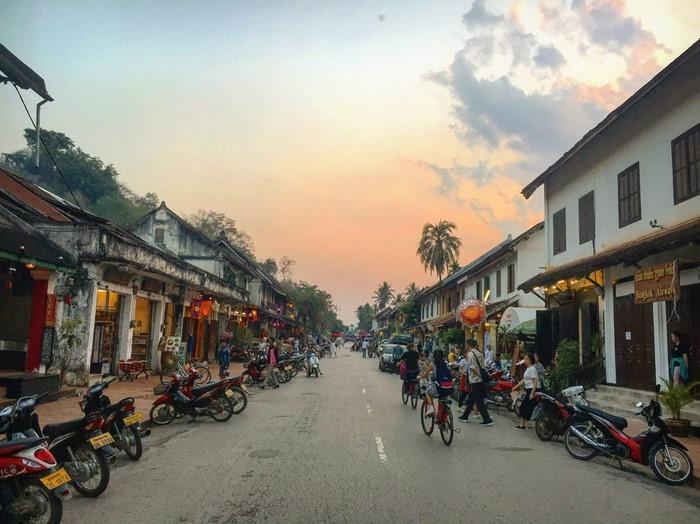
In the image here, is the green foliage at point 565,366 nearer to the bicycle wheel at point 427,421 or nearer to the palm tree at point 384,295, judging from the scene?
the bicycle wheel at point 427,421

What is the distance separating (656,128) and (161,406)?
13527 mm

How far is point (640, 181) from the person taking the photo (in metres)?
14.2

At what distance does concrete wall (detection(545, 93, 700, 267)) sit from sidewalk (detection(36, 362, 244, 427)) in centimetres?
1304

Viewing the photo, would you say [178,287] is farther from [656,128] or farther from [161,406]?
[656,128]

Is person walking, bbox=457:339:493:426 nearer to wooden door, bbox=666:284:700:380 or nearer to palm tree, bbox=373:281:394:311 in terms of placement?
wooden door, bbox=666:284:700:380

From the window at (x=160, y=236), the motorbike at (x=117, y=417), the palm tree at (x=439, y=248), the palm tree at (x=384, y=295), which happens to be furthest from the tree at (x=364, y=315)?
the motorbike at (x=117, y=417)

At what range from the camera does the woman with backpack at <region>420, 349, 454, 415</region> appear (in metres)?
10.2

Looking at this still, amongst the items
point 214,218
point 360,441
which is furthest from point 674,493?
point 214,218

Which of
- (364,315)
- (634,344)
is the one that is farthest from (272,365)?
(364,315)

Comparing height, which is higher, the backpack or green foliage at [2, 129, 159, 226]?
green foliage at [2, 129, 159, 226]

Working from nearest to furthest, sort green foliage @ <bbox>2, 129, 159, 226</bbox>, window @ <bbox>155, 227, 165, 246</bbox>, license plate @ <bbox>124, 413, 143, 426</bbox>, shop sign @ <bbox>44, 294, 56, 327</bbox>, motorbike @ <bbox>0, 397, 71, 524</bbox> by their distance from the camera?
motorbike @ <bbox>0, 397, 71, 524</bbox> → license plate @ <bbox>124, 413, 143, 426</bbox> → shop sign @ <bbox>44, 294, 56, 327</bbox> → window @ <bbox>155, 227, 165, 246</bbox> → green foliage @ <bbox>2, 129, 159, 226</bbox>

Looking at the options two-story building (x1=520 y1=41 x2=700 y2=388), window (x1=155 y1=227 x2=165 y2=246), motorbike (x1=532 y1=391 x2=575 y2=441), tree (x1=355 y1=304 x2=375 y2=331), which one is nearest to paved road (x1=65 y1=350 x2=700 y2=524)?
motorbike (x1=532 y1=391 x2=575 y2=441)

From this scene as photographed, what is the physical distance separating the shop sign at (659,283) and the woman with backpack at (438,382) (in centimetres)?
487

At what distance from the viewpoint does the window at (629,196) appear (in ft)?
47.2
